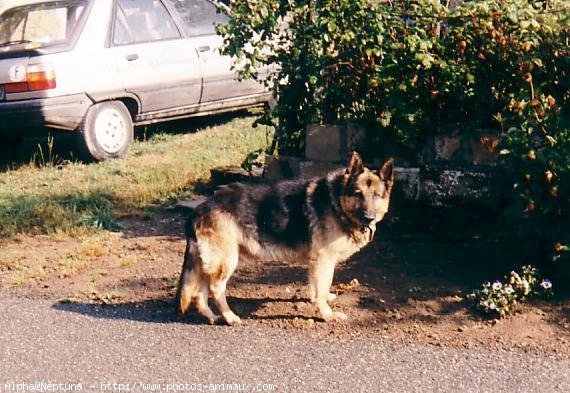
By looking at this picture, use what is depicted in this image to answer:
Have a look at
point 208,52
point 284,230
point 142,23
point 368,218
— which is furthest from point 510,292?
point 142,23

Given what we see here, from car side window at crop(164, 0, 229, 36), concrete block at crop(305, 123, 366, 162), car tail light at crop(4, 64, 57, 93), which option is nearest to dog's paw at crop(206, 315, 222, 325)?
concrete block at crop(305, 123, 366, 162)

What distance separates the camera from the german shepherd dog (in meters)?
5.98

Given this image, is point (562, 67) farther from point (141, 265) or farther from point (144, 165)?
point (144, 165)

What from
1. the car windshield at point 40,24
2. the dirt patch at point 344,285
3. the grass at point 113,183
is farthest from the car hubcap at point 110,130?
the dirt patch at point 344,285

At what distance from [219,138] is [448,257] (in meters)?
4.96

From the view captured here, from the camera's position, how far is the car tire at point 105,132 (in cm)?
1030

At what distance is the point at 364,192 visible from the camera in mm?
5984

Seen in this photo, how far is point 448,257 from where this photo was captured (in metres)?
6.95

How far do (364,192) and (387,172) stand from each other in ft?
0.74

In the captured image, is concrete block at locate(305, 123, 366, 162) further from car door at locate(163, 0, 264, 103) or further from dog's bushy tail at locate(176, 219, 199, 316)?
car door at locate(163, 0, 264, 103)

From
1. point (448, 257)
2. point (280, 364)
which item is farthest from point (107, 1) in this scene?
point (280, 364)

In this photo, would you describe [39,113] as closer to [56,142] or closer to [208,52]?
[56,142]

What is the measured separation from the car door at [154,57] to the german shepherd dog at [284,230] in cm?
478

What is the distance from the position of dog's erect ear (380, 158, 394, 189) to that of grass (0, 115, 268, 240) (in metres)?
3.08
